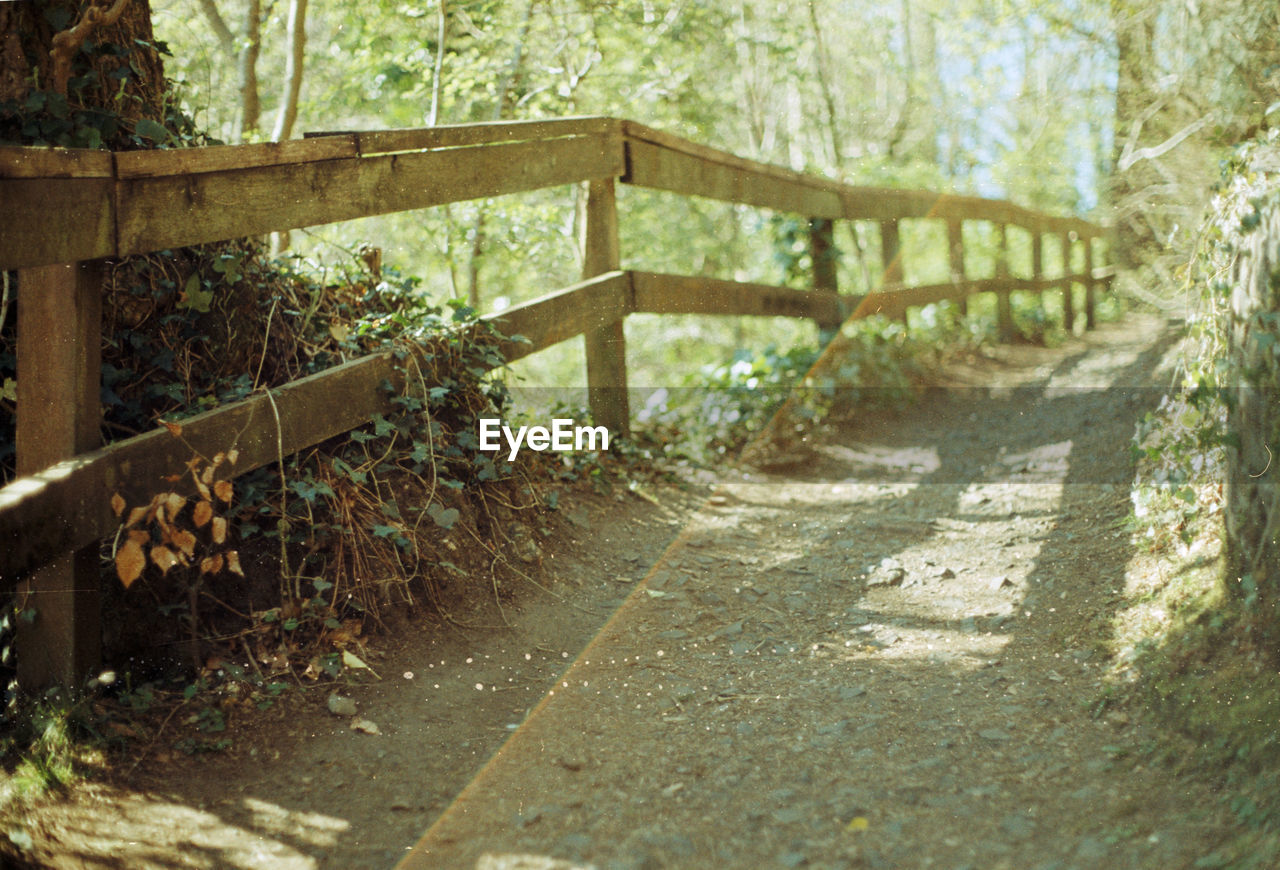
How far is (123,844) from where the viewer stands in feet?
7.01

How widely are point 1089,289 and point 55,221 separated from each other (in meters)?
7.37

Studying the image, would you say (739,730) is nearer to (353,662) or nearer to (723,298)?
(353,662)

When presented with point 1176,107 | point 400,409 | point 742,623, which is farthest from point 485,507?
point 1176,107

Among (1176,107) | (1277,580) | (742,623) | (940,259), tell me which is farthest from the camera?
(940,259)

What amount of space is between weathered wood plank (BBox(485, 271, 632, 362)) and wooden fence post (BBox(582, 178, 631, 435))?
0.09 meters

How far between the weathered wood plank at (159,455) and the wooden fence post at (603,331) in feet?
4.96

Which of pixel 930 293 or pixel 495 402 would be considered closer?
pixel 495 402

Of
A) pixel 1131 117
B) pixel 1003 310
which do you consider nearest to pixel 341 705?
pixel 1131 117

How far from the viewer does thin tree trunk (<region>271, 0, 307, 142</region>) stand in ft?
17.1

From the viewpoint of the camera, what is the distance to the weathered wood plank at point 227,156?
2457mm

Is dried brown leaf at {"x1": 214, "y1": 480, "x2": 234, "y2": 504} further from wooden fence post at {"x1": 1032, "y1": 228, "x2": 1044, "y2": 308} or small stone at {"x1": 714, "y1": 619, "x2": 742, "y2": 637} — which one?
wooden fence post at {"x1": 1032, "y1": 228, "x2": 1044, "y2": 308}

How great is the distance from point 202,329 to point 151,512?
35.7 inches

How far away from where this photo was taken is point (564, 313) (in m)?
4.26

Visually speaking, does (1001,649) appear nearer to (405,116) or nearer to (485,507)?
(485,507)
